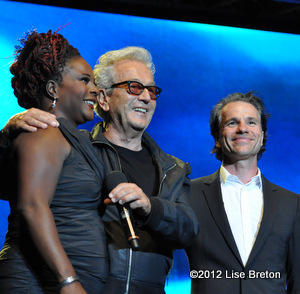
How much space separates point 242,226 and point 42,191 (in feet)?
4.70

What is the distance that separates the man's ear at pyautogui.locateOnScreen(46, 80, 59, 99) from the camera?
6.41 feet

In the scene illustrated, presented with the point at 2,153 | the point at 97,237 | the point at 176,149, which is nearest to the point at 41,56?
the point at 2,153

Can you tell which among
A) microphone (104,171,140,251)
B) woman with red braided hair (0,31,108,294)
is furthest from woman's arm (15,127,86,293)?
microphone (104,171,140,251)

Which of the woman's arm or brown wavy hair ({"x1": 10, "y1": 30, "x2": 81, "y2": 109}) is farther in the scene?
brown wavy hair ({"x1": 10, "y1": 30, "x2": 81, "y2": 109})

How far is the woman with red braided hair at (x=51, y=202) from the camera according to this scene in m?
1.55

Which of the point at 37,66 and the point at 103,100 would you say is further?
the point at 103,100

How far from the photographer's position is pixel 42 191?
1578mm

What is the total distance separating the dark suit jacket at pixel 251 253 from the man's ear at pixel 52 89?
117 centimetres

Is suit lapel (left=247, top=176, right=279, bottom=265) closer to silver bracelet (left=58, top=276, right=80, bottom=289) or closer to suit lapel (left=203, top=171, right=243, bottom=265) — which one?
suit lapel (left=203, top=171, right=243, bottom=265)

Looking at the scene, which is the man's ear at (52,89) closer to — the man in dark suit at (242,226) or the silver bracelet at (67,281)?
the silver bracelet at (67,281)

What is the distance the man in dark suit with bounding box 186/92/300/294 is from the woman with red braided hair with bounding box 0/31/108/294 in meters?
1.01

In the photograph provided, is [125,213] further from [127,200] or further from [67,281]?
[67,281]

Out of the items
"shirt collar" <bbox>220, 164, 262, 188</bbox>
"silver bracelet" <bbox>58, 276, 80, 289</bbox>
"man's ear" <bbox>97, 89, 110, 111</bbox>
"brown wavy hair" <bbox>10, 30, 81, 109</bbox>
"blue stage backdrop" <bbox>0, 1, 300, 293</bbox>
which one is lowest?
"silver bracelet" <bbox>58, 276, 80, 289</bbox>
